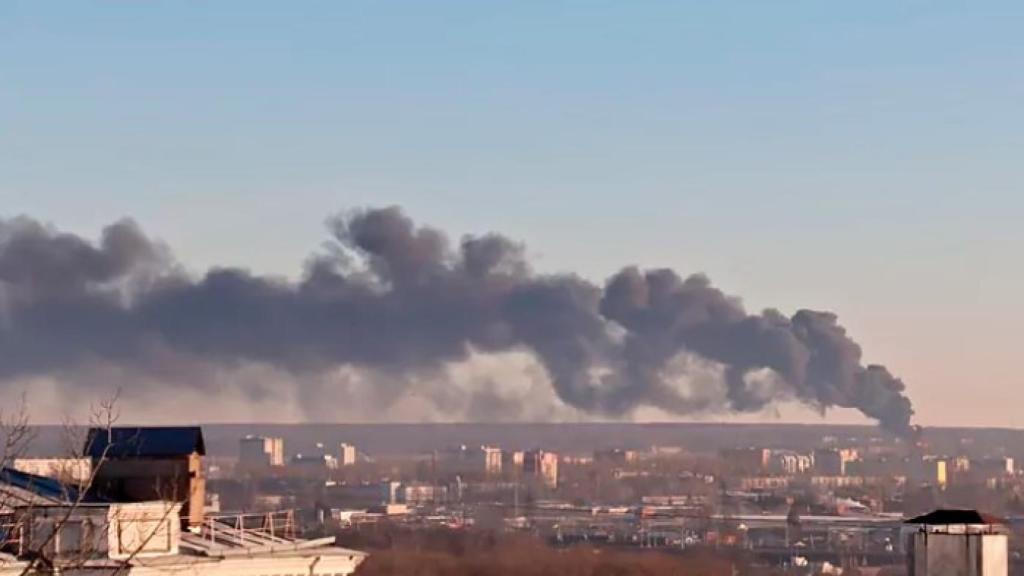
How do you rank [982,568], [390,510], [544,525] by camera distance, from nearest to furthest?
[982,568]
[544,525]
[390,510]

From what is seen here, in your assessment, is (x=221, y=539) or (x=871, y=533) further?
(x=871, y=533)

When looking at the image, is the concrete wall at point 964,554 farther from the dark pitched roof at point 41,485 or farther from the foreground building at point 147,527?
the dark pitched roof at point 41,485

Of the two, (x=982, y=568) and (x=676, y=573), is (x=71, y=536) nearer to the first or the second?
(x=982, y=568)

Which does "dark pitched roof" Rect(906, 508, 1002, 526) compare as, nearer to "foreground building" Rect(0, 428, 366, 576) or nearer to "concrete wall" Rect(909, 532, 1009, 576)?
"concrete wall" Rect(909, 532, 1009, 576)

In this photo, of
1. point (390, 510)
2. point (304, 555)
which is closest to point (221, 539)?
point (304, 555)

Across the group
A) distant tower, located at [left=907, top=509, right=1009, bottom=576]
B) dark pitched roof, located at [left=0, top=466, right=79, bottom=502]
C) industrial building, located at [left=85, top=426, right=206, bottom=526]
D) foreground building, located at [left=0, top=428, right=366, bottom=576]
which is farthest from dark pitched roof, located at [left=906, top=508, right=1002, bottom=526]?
industrial building, located at [left=85, top=426, right=206, bottom=526]

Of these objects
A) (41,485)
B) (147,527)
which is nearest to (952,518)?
(147,527)

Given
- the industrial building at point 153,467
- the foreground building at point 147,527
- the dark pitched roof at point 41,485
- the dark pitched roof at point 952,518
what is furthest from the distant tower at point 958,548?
the industrial building at point 153,467
